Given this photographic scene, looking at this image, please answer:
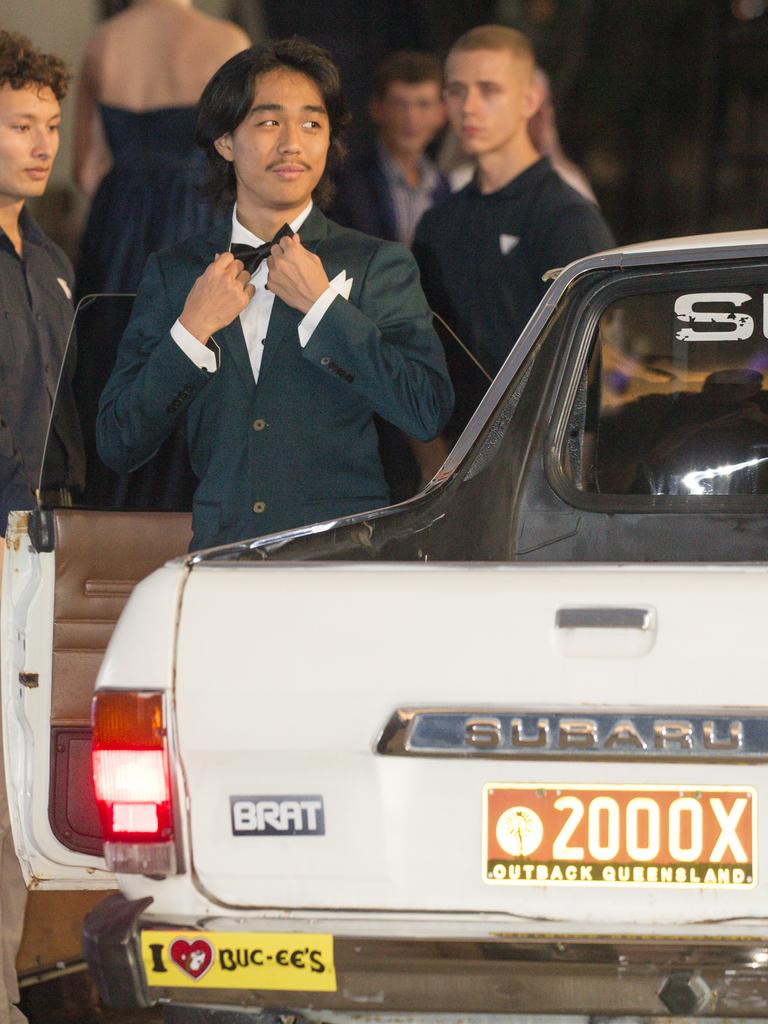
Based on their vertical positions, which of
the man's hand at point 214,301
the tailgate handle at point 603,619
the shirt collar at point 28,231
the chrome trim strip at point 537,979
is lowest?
the chrome trim strip at point 537,979

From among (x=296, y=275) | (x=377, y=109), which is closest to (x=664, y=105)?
(x=377, y=109)

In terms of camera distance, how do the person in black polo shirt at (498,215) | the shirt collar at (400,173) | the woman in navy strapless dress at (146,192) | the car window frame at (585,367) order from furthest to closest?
the shirt collar at (400,173), the woman in navy strapless dress at (146,192), the person in black polo shirt at (498,215), the car window frame at (585,367)

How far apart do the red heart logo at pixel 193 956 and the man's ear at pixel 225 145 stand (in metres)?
2.04

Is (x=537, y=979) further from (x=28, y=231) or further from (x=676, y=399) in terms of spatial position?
(x=28, y=231)

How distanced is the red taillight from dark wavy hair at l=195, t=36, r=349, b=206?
5.78 ft

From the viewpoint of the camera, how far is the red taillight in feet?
9.55

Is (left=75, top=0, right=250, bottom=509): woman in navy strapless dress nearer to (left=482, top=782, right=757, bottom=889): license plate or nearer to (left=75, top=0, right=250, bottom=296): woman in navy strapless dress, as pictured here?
(left=75, top=0, right=250, bottom=296): woman in navy strapless dress

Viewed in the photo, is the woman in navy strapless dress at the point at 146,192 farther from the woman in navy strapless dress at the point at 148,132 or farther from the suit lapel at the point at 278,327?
the suit lapel at the point at 278,327

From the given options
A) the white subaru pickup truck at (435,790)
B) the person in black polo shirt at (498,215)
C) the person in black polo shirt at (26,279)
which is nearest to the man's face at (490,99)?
the person in black polo shirt at (498,215)

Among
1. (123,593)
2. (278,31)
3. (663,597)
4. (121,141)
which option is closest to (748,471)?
(663,597)

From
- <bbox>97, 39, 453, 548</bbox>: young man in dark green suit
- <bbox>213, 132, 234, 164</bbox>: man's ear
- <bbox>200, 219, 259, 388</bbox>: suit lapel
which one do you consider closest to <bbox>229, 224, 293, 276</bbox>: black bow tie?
<bbox>97, 39, 453, 548</bbox>: young man in dark green suit

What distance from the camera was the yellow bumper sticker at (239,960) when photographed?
2859mm

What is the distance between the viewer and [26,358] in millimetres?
→ 4660

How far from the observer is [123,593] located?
4.04 metres
